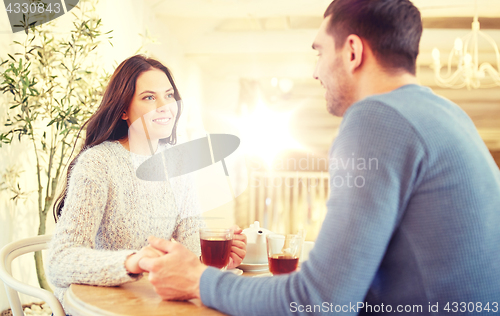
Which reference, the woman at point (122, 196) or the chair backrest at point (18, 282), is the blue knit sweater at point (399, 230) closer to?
the woman at point (122, 196)

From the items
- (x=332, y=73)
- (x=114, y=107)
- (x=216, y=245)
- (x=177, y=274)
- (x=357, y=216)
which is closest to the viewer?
(x=357, y=216)

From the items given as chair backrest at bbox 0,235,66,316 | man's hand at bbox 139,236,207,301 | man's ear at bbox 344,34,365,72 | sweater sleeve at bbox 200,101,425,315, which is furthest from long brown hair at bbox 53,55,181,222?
sweater sleeve at bbox 200,101,425,315

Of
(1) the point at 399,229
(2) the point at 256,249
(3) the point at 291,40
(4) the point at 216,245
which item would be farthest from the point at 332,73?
(3) the point at 291,40

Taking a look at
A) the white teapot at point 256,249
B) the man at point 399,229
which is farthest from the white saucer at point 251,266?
the man at point 399,229

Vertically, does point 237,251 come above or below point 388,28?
below

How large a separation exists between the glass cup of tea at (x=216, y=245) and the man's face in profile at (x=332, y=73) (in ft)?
1.41

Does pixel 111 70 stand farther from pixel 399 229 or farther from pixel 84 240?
pixel 399 229

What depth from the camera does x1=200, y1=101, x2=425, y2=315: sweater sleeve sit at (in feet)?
2.21

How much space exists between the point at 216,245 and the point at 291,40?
4607 millimetres

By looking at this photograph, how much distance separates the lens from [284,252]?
111 centimetres

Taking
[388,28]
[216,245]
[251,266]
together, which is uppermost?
[388,28]

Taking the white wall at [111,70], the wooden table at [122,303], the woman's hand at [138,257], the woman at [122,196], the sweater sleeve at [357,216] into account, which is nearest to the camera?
the sweater sleeve at [357,216]

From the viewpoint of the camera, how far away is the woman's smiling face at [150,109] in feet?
5.04

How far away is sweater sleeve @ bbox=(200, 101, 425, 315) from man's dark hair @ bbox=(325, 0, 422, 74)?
0.72 ft
